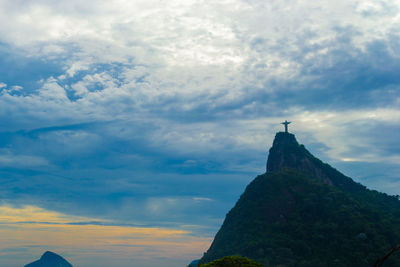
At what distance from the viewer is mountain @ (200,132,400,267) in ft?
407

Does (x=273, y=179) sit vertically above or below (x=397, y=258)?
above

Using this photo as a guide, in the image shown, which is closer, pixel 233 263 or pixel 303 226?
pixel 233 263

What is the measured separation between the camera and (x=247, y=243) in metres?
140

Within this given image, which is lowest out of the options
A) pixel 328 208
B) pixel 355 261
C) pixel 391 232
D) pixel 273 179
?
pixel 355 261

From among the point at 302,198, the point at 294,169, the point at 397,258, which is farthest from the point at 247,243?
the point at 294,169

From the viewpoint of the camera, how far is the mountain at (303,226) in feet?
407

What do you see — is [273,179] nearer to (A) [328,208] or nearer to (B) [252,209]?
(B) [252,209]

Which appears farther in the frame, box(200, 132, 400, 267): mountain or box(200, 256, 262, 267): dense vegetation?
box(200, 132, 400, 267): mountain

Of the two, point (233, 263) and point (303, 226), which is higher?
point (303, 226)

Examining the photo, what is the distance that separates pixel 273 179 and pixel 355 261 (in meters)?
64.9

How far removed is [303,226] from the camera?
14588cm

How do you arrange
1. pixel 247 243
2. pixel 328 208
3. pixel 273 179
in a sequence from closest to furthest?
pixel 247 243, pixel 328 208, pixel 273 179

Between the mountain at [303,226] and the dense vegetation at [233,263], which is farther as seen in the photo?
the mountain at [303,226]

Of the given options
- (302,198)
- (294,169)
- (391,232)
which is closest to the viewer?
(391,232)
